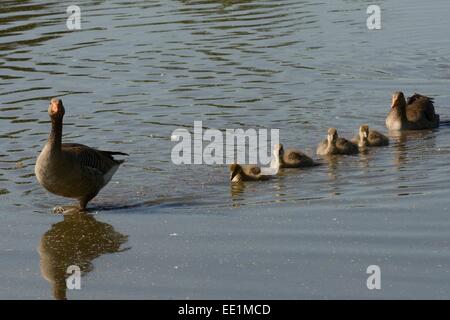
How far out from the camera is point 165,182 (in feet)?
44.4

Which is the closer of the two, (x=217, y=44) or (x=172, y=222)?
(x=172, y=222)

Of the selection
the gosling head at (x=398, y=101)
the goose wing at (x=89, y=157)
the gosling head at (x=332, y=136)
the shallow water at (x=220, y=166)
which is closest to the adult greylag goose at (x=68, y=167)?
the goose wing at (x=89, y=157)

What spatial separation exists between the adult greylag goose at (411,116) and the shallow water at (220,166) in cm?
40

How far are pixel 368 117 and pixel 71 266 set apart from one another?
7.57 meters

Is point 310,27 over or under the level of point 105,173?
over

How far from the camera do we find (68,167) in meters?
12.0

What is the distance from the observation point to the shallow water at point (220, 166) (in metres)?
10.0

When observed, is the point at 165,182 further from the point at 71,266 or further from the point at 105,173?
the point at 71,266

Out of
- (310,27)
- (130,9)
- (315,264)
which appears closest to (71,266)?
(315,264)

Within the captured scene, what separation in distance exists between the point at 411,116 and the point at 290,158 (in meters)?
3.03

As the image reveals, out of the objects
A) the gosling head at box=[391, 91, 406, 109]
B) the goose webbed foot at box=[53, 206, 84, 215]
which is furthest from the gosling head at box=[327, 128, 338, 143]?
the goose webbed foot at box=[53, 206, 84, 215]

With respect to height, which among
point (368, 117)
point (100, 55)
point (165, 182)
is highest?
point (100, 55)

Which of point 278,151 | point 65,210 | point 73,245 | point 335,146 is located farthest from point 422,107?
point 73,245

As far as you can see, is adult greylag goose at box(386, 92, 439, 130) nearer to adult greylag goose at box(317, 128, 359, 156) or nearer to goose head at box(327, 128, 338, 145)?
adult greylag goose at box(317, 128, 359, 156)
